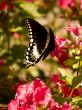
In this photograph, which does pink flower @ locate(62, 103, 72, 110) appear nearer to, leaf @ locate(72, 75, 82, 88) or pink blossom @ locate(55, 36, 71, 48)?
leaf @ locate(72, 75, 82, 88)

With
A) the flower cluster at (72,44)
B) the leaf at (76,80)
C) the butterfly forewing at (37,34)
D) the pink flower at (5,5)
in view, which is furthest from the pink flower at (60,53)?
the pink flower at (5,5)

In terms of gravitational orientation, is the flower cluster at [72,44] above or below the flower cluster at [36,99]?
above

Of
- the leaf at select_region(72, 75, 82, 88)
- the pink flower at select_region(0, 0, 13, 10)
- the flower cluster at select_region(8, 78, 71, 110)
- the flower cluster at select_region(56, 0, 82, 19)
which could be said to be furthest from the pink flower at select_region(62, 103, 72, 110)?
the pink flower at select_region(0, 0, 13, 10)

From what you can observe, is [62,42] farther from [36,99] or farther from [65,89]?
→ [36,99]

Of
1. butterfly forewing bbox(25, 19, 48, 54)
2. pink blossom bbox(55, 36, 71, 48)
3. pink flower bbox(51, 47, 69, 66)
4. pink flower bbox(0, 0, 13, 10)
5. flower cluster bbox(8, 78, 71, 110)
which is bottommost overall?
flower cluster bbox(8, 78, 71, 110)

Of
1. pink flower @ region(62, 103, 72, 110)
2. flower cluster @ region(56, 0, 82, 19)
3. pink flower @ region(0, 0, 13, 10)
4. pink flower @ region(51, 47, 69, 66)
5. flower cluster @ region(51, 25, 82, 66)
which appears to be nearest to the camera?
pink flower @ region(62, 103, 72, 110)

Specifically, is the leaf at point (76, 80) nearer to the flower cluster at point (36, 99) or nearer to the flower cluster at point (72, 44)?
the flower cluster at point (72, 44)

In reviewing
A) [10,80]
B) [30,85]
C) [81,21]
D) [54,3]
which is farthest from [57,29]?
[30,85]

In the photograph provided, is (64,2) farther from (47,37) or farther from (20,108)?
(20,108)
